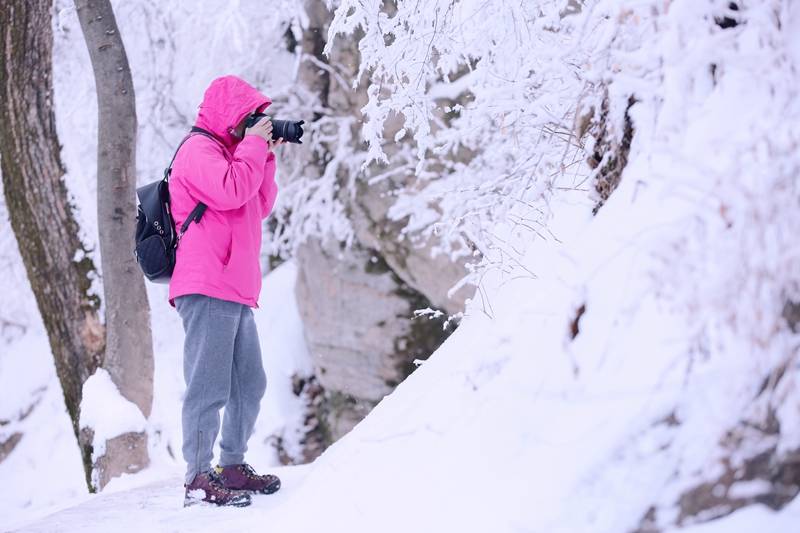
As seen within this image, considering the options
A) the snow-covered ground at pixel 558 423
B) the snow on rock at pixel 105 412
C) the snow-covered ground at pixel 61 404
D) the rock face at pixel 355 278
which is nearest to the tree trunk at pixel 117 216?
the snow on rock at pixel 105 412

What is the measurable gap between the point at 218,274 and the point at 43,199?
209cm

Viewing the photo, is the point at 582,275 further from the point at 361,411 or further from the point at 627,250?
the point at 361,411

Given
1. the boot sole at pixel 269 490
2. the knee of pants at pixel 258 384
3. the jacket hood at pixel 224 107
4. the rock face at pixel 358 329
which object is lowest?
the rock face at pixel 358 329

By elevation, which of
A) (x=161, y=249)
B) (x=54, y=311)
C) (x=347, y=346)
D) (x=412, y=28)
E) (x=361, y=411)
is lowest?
(x=361, y=411)

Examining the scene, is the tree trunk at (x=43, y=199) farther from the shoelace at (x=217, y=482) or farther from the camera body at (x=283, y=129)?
the camera body at (x=283, y=129)

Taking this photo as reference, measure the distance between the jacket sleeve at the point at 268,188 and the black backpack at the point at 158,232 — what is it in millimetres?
267

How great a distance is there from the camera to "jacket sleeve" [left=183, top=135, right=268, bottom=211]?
2.81 meters

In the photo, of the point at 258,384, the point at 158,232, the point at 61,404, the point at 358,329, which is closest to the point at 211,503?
the point at 258,384

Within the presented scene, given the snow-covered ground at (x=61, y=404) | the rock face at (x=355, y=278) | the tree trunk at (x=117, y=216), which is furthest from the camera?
the snow-covered ground at (x=61, y=404)

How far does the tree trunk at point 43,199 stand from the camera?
4273mm

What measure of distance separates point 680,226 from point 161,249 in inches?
77.4

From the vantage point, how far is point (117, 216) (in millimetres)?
4215

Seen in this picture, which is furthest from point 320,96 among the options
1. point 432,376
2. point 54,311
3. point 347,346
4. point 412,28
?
point 432,376

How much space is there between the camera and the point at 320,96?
25.8ft
